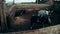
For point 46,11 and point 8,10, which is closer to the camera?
point 8,10

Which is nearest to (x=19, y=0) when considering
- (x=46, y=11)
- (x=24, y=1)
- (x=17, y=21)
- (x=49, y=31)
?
(x=24, y=1)

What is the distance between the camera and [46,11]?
198 inches

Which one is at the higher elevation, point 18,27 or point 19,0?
point 19,0

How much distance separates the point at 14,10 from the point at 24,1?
1617mm

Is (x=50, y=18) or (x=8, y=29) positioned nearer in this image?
(x=8, y=29)

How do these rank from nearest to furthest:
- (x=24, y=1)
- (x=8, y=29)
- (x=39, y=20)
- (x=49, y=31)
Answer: (x=49, y=31) → (x=8, y=29) → (x=39, y=20) → (x=24, y=1)

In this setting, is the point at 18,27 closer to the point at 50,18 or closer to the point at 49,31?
the point at 50,18

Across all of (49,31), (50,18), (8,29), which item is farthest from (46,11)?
(49,31)

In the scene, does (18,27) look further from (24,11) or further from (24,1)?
(24,1)

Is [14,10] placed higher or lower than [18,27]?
higher

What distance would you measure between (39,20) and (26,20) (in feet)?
1.65

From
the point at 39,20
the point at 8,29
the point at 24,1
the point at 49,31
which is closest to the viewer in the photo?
the point at 49,31

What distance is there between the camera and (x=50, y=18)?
493cm

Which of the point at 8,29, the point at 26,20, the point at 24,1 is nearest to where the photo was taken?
the point at 8,29
